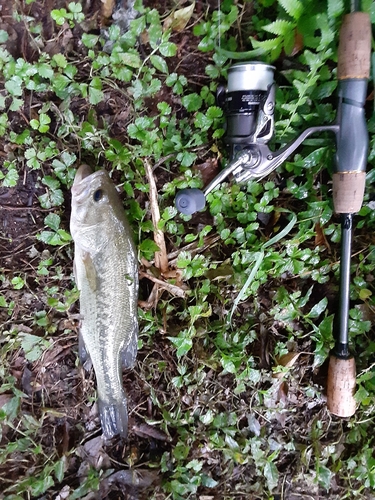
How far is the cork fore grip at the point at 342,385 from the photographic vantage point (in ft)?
7.45

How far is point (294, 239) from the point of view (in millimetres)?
2332

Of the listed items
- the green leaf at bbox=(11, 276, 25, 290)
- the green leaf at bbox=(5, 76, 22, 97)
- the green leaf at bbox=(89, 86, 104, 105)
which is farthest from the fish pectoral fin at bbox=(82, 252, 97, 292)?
the green leaf at bbox=(5, 76, 22, 97)

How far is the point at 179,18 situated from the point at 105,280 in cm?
141

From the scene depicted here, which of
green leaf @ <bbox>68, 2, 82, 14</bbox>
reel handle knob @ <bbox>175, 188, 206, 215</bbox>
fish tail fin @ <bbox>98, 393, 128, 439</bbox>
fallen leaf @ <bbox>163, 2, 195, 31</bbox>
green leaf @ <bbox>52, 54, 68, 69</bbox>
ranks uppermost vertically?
green leaf @ <bbox>68, 2, 82, 14</bbox>

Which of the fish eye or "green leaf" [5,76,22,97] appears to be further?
"green leaf" [5,76,22,97]

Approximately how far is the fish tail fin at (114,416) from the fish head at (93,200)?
98 cm

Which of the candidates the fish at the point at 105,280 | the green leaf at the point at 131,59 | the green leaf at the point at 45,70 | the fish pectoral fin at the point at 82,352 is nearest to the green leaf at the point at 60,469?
the fish at the point at 105,280

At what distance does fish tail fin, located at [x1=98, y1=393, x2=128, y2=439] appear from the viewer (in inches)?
92.4

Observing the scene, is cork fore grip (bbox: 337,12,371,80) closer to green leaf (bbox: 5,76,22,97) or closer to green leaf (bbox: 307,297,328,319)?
green leaf (bbox: 307,297,328,319)

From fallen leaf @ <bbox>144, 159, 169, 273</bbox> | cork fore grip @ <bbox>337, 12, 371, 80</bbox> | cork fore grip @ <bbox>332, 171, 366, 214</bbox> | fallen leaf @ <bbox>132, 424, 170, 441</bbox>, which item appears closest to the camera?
cork fore grip @ <bbox>337, 12, 371, 80</bbox>

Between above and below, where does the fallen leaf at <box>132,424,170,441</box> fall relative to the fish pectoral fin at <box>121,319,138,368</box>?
below

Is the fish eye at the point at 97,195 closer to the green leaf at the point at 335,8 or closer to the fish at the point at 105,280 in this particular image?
the fish at the point at 105,280

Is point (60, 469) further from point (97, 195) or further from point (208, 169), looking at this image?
point (208, 169)

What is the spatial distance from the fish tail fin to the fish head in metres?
0.98
